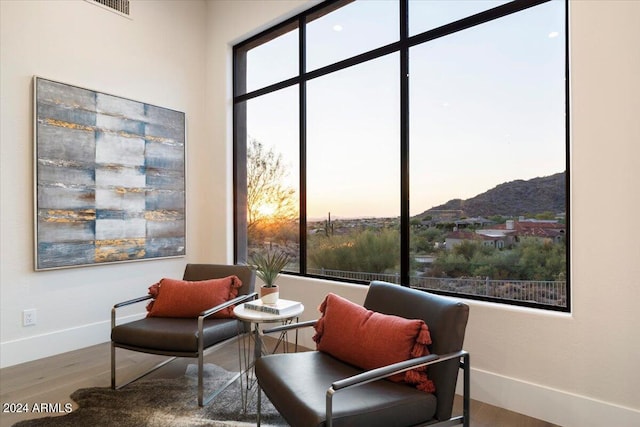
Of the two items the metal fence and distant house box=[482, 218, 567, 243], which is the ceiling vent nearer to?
the metal fence

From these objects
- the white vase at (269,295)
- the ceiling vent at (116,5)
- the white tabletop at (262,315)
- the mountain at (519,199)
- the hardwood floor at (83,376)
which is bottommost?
the hardwood floor at (83,376)

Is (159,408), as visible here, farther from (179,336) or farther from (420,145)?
(420,145)

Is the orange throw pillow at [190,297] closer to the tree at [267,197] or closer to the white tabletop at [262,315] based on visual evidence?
the white tabletop at [262,315]

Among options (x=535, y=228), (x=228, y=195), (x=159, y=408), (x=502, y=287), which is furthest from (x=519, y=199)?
(x=228, y=195)

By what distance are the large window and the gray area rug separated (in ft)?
4.42

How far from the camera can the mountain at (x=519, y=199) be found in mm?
2400

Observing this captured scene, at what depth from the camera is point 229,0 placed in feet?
14.0

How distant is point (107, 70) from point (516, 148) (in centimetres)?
357

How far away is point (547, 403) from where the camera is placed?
2.27 metres

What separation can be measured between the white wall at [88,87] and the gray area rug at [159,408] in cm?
106

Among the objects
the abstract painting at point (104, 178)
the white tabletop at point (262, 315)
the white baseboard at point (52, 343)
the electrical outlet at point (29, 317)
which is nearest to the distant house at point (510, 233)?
the white tabletop at point (262, 315)

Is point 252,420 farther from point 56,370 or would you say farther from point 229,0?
point 229,0

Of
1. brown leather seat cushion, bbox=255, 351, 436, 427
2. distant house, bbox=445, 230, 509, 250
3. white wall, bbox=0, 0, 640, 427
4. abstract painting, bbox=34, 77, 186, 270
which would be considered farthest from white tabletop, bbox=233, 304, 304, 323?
abstract painting, bbox=34, 77, 186, 270

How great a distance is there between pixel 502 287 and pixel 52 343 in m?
3.58
